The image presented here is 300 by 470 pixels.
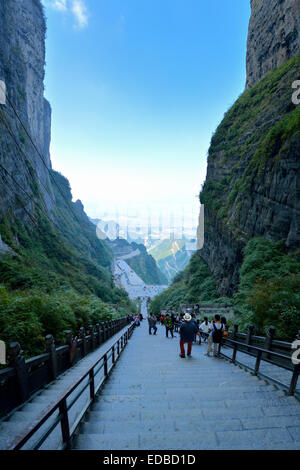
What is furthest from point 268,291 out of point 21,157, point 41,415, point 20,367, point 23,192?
point 21,157

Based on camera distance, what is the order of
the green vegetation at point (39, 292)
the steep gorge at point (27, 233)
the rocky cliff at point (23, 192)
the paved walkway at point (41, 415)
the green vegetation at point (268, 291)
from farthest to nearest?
1. the rocky cliff at point (23, 192)
2. the green vegetation at point (268, 291)
3. the steep gorge at point (27, 233)
4. the green vegetation at point (39, 292)
5. the paved walkway at point (41, 415)

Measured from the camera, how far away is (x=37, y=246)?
3350 cm

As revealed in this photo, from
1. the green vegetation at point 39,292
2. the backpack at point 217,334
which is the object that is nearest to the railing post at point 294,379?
the backpack at point 217,334

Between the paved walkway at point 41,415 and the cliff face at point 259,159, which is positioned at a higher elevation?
the cliff face at point 259,159

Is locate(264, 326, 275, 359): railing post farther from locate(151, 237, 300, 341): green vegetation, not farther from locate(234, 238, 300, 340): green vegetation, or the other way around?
locate(234, 238, 300, 340): green vegetation

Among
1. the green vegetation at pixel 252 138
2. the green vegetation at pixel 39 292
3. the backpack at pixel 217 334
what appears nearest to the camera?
the green vegetation at pixel 39 292

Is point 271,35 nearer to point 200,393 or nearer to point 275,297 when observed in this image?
point 275,297

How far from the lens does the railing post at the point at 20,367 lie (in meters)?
3.90

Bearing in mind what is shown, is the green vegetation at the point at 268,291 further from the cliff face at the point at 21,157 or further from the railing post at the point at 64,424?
the cliff face at the point at 21,157

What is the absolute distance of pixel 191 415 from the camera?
3.39 meters

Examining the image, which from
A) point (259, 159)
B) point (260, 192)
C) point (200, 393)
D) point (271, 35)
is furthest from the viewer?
point (271, 35)

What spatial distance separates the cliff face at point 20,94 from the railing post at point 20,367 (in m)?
26.3

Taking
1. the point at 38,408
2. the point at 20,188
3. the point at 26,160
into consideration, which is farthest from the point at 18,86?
the point at 38,408

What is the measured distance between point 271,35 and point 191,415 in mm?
40383
